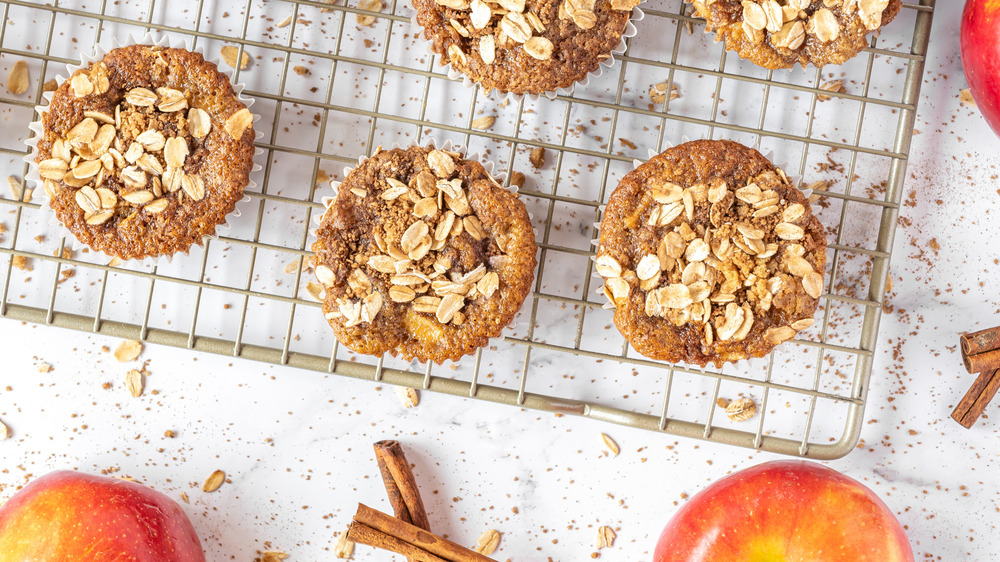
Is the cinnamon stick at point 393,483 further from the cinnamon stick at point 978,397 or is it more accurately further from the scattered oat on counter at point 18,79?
the cinnamon stick at point 978,397

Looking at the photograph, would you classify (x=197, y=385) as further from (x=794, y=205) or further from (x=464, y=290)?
(x=794, y=205)

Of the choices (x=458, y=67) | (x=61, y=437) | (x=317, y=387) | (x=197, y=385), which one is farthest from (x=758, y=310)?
(x=61, y=437)

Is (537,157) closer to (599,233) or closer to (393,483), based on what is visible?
(599,233)

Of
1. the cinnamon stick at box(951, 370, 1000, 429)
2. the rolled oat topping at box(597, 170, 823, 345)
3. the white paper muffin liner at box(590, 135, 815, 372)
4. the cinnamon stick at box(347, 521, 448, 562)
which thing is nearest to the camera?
the rolled oat topping at box(597, 170, 823, 345)

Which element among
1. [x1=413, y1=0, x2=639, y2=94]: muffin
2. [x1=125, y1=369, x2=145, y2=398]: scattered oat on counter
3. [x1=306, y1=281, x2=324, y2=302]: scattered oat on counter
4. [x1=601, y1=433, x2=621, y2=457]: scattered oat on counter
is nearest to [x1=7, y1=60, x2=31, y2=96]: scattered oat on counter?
[x1=125, y1=369, x2=145, y2=398]: scattered oat on counter

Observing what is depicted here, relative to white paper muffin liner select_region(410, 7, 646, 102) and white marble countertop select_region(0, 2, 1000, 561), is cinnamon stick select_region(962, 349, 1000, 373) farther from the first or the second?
white paper muffin liner select_region(410, 7, 646, 102)

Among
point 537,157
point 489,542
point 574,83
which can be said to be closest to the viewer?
point 574,83

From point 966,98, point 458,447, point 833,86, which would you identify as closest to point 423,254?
point 458,447
